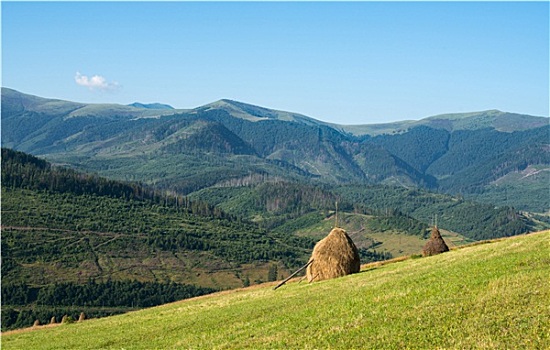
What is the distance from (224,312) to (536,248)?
20131 millimetres

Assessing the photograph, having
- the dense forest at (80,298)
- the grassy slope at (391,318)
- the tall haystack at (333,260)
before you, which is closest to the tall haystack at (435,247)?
the tall haystack at (333,260)

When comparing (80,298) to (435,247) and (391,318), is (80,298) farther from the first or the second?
(391,318)

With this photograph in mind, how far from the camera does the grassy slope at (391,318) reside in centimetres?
1985

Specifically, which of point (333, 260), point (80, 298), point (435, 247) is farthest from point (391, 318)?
point (80, 298)

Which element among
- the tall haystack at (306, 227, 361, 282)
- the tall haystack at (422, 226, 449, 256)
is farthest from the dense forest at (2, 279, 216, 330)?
the tall haystack at (306, 227, 361, 282)

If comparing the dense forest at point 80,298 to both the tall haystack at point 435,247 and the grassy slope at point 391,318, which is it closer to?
the tall haystack at point 435,247

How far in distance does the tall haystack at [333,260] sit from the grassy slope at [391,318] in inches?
476

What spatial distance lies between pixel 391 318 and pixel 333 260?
29.9 m

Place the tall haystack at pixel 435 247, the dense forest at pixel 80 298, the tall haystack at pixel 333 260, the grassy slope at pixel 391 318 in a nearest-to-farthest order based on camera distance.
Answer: the grassy slope at pixel 391 318 < the tall haystack at pixel 333 260 < the tall haystack at pixel 435 247 < the dense forest at pixel 80 298

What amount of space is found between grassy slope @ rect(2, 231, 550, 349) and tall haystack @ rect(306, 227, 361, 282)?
39.7 ft

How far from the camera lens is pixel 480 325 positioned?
789 inches

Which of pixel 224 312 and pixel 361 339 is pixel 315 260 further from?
pixel 361 339

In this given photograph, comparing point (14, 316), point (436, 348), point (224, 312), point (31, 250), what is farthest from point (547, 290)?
point (31, 250)

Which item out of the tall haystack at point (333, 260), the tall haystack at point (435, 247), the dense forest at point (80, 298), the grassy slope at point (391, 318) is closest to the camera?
the grassy slope at point (391, 318)
